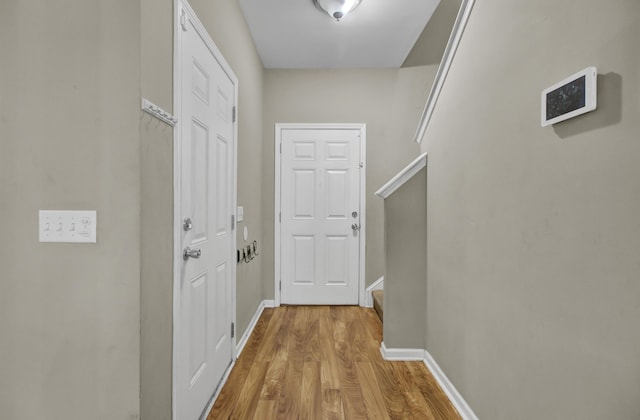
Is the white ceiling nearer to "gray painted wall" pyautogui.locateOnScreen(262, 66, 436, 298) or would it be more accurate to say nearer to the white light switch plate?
"gray painted wall" pyautogui.locateOnScreen(262, 66, 436, 298)

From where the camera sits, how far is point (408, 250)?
235 cm

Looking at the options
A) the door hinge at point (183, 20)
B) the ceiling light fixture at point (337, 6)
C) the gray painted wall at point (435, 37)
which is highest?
the gray painted wall at point (435, 37)

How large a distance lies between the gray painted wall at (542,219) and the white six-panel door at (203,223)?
1358 millimetres

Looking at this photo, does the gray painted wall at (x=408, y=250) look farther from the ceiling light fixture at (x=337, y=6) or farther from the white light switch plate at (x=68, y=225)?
the white light switch plate at (x=68, y=225)

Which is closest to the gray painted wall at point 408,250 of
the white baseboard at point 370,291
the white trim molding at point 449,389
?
the white trim molding at point 449,389

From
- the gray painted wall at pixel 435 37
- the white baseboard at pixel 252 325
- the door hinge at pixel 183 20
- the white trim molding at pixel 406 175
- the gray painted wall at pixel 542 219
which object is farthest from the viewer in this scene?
the gray painted wall at pixel 435 37

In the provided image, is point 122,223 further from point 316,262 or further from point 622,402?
point 316,262

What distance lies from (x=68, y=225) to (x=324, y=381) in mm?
1645

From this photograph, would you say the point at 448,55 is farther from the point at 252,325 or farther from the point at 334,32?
the point at 252,325

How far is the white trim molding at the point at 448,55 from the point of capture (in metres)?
1.74

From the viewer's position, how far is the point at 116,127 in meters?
1.14

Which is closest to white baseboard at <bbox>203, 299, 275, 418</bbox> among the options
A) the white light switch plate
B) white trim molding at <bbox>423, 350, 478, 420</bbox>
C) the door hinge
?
the white light switch plate

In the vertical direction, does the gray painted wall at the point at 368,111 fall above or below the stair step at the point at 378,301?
above

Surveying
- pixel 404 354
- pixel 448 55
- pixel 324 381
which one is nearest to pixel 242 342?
pixel 324 381
